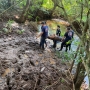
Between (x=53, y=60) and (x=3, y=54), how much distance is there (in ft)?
9.05

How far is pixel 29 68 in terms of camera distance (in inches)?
397

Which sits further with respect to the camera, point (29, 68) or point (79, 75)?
point (29, 68)

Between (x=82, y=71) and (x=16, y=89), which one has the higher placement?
(x=82, y=71)

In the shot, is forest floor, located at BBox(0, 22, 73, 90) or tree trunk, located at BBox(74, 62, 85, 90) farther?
forest floor, located at BBox(0, 22, 73, 90)

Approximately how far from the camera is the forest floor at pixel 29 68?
876 cm

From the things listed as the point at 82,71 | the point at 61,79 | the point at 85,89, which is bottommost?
the point at 85,89

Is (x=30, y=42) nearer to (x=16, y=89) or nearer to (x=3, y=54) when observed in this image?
(x=3, y=54)

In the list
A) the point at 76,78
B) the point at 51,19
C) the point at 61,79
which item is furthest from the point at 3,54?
the point at 51,19

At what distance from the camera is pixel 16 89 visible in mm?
8180

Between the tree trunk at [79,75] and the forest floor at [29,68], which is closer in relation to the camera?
the tree trunk at [79,75]

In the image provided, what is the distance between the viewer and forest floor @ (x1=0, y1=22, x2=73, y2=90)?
8758 millimetres

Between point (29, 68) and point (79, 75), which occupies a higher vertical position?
point (79, 75)

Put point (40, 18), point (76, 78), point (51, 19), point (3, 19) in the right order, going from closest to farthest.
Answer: point (76, 78), point (3, 19), point (40, 18), point (51, 19)

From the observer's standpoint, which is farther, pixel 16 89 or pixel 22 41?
pixel 22 41
